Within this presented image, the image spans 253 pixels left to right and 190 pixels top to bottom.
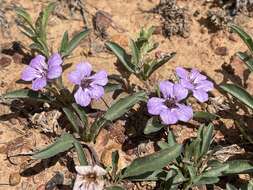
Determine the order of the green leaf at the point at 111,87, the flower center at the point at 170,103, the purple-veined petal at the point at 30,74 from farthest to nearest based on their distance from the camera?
the green leaf at the point at 111,87 → the purple-veined petal at the point at 30,74 → the flower center at the point at 170,103

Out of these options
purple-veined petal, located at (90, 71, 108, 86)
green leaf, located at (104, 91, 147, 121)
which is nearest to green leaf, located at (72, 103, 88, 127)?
green leaf, located at (104, 91, 147, 121)

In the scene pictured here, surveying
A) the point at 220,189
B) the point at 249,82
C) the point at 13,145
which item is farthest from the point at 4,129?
the point at 249,82

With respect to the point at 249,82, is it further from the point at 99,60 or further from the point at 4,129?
the point at 4,129

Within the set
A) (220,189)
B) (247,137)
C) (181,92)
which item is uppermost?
(181,92)

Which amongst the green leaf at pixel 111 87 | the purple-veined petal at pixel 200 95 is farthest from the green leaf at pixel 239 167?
the green leaf at pixel 111 87

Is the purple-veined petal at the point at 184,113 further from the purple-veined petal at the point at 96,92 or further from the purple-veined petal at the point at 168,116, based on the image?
the purple-veined petal at the point at 96,92

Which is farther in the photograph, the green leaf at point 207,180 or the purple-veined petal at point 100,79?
the purple-veined petal at point 100,79
